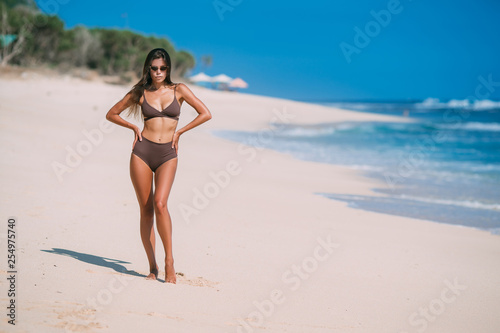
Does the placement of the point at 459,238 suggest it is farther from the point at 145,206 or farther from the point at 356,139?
the point at 356,139

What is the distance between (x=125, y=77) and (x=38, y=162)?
38339mm

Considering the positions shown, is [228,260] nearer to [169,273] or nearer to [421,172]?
[169,273]

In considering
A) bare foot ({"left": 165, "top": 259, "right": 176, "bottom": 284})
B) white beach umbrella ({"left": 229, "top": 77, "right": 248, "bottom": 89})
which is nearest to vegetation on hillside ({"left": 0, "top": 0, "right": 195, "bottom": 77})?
white beach umbrella ({"left": 229, "top": 77, "right": 248, "bottom": 89})

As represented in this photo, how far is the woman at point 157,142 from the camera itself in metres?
3.78

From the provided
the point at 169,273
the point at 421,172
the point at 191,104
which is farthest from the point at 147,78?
the point at 421,172

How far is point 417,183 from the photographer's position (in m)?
10.4

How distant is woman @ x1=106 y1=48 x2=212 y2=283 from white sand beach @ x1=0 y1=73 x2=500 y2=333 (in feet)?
1.61

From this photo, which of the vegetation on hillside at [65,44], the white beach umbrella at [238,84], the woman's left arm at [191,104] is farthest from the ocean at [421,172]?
the white beach umbrella at [238,84]

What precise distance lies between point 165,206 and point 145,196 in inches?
9.1

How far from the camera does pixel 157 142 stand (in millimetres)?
3812

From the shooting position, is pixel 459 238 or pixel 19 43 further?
pixel 19 43

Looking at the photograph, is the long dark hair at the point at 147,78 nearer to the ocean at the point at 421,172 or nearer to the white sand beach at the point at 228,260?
the white sand beach at the point at 228,260

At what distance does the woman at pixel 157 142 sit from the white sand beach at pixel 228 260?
490 mm

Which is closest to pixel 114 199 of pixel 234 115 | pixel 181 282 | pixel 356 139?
pixel 181 282
